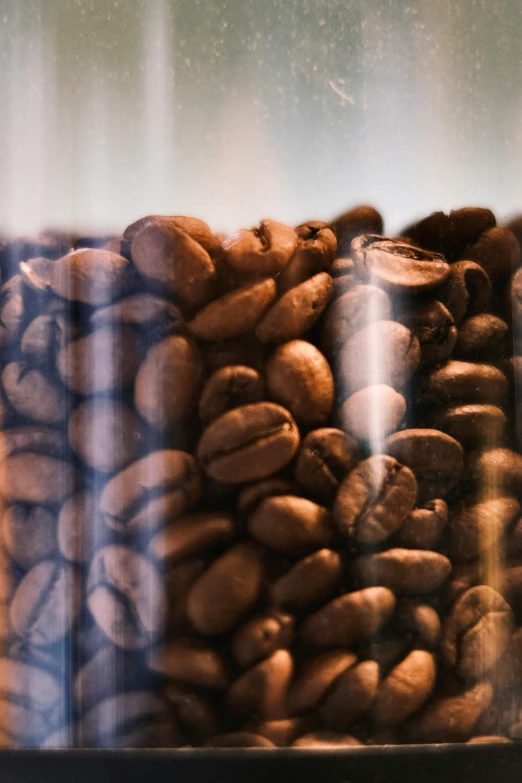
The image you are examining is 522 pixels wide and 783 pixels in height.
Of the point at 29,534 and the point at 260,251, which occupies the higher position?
the point at 260,251

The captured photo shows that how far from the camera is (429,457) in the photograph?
15.2 inches

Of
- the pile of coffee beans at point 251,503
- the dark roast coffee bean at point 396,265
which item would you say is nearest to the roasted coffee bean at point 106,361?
the pile of coffee beans at point 251,503

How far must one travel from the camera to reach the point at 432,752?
0.35 metres

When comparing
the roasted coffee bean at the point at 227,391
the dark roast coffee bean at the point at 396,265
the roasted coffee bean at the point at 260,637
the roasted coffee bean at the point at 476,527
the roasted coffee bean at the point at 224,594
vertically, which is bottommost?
the roasted coffee bean at the point at 260,637

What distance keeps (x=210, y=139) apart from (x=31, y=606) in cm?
22

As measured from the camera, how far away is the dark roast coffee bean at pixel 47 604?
1.25 ft

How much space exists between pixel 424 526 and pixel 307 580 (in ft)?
0.18

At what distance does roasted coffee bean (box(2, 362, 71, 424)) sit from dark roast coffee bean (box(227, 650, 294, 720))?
0.13 metres

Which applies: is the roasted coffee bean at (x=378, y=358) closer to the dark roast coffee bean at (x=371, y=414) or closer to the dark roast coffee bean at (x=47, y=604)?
the dark roast coffee bean at (x=371, y=414)

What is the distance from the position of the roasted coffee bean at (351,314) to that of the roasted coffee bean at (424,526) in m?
0.07

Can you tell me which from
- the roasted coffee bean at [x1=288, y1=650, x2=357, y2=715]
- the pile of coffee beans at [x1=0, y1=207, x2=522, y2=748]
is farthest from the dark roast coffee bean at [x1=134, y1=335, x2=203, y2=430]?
the roasted coffee bean at [x1=288, y1=650, x2=357, y2=715]

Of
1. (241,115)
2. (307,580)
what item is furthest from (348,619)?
Result: (241,115)


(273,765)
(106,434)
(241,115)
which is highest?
(241,115)

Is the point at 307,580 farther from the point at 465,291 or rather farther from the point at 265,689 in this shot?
the point at 465,291
